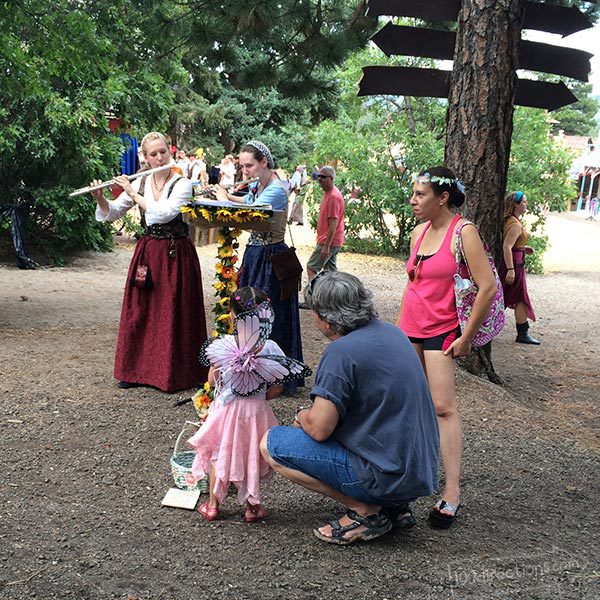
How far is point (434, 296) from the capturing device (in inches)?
148

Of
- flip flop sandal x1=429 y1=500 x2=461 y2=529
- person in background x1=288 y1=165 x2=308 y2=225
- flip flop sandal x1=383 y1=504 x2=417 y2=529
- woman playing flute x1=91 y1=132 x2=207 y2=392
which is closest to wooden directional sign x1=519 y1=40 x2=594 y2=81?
woman playing flute x1=91 y1=132 x2=207 y2=392

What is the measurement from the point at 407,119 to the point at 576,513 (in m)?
13.4

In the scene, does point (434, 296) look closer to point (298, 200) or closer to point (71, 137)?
point (71, 137)

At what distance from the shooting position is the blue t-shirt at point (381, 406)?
3082mm

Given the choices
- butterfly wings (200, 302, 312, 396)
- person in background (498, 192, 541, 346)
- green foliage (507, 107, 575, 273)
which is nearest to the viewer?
butterfly wings (200, 302, 312, 396)

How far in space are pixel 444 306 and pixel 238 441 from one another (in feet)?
3.91

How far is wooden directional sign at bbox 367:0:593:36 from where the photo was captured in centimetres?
642

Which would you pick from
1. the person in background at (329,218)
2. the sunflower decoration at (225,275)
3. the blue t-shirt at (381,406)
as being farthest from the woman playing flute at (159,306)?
the person in background at (329,218)

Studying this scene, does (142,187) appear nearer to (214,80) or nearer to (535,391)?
(535,391)

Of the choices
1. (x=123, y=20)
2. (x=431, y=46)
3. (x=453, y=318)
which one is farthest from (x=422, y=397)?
(x=123, y=20)

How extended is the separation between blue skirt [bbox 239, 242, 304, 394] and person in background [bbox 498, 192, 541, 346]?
334 cm

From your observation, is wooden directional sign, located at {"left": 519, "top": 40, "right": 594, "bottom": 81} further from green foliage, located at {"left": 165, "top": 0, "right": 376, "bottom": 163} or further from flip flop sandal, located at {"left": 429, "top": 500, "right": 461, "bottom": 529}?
flip flop sandal, located at {"left": 429, "top": 500, "right": 461, "bottom": 529}

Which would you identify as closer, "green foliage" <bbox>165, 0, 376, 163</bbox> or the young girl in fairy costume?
the young girl in fairy costume

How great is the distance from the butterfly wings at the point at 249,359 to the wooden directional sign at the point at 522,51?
379 cm
